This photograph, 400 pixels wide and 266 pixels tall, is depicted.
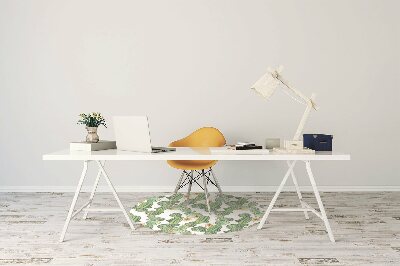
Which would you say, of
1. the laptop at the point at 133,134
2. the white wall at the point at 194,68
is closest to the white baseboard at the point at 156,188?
the white wall at the point at 194,68

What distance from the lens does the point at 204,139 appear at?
15.0 ft

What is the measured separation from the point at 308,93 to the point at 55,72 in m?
3.03

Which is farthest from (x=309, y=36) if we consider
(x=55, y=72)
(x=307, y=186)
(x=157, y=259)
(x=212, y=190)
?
(x=157, y=259)

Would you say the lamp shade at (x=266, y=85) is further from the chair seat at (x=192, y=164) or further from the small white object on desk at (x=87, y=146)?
the small white object on desk at (x=87, y=146)

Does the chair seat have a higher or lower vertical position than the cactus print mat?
higher

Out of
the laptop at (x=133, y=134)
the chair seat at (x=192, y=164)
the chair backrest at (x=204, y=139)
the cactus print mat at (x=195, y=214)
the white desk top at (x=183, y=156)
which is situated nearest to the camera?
the white desk top at (x=183, y=156)

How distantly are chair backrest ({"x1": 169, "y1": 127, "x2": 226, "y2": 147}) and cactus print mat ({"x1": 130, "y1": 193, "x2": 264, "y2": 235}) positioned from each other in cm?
58

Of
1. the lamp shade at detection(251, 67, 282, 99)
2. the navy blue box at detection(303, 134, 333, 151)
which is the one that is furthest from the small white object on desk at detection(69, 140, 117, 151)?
the navy blue box at detection(303, 134, 333, 151)

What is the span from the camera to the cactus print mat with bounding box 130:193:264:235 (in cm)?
345

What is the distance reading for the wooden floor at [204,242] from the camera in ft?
8.95

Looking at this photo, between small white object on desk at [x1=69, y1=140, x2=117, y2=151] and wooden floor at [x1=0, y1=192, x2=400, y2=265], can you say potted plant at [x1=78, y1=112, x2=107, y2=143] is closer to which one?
→ small white object on desk at [x1=69, y1=140, x2=117, y2=151]

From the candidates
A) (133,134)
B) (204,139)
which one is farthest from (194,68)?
(133,134)

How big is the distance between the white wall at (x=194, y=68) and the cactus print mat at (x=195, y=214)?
2.89ft

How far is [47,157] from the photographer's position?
288 centimetres
